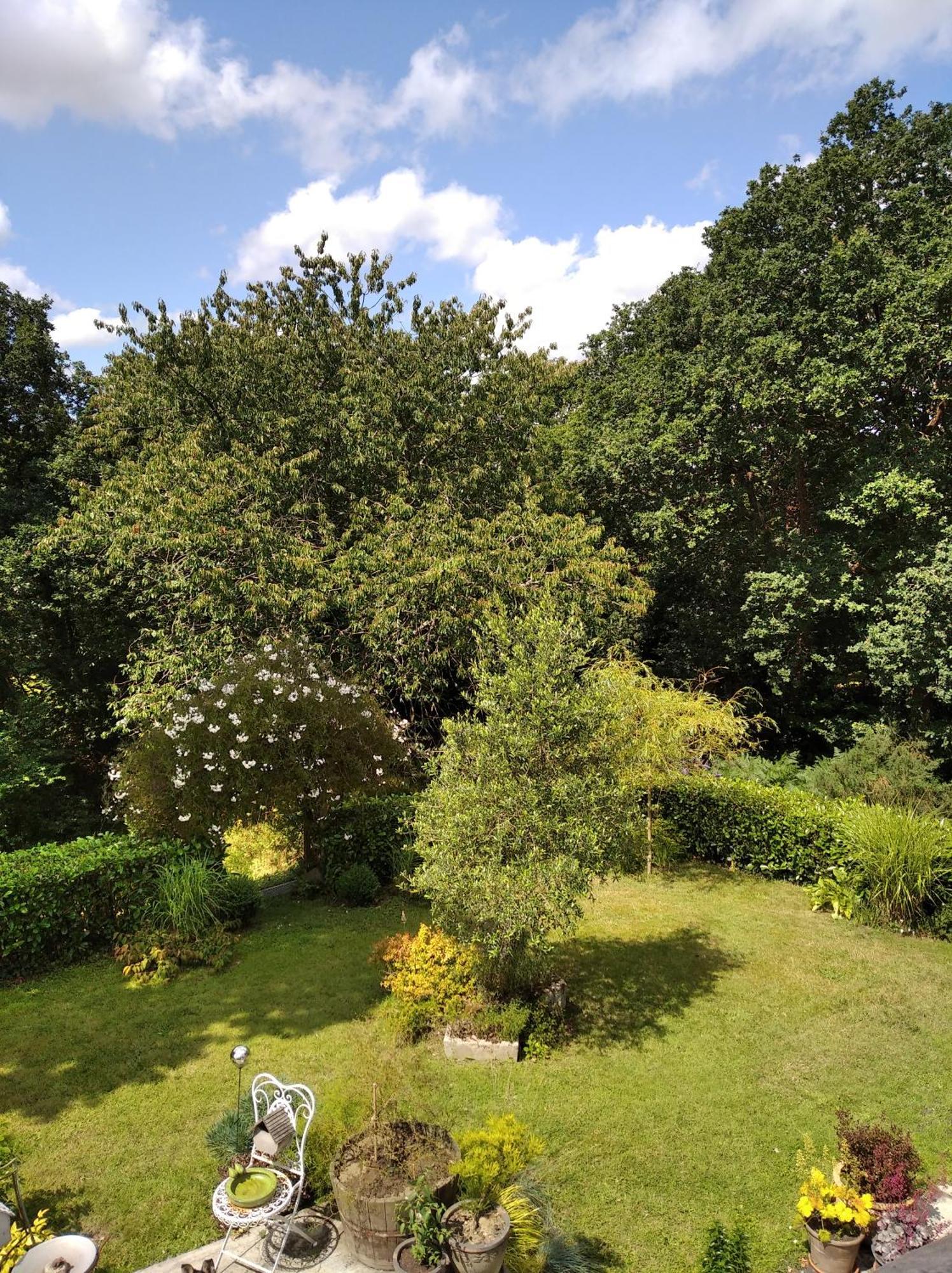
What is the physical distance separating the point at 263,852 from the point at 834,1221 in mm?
12300

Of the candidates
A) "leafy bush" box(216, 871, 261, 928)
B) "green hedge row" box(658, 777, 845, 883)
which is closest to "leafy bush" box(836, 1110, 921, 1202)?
"green hedge row" box(658, 777, 845, 883)

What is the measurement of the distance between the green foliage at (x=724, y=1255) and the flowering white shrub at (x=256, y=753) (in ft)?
25.1

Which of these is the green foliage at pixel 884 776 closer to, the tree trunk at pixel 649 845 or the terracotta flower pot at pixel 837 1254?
the tree trunk at pixel 649 845

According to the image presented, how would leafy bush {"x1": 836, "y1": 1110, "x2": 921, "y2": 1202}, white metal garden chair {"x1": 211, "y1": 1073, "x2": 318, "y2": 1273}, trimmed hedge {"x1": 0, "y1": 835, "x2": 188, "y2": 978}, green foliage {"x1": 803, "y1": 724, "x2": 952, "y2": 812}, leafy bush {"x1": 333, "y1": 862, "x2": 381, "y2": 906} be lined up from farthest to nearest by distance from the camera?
green foliage {"x1": 803, "y1": 724, "x2": 952, "y2": 812}
leafy bush {"x1": 333, "y1": 862, "x2": 381, "y2": 906}
trimmed hedge {"x1": 0, "y1": 835, "x2": 188, "y2": 978}
leafy bush {"x1": 836, "y1": 1110, "x2": 921, "y2": 1202}
white metal garden chair {"x1": 211, "y1": 1073, "x2": 318, "y2": 1273}

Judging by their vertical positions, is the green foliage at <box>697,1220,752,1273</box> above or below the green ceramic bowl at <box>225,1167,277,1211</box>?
below

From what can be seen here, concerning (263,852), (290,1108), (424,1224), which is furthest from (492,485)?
(424,1224)

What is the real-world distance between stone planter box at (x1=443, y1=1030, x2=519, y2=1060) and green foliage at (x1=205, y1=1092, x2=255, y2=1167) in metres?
2.12

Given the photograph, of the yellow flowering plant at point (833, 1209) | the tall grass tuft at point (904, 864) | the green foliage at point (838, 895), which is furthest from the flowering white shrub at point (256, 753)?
the yellow flowering plant at point (833, 1209)

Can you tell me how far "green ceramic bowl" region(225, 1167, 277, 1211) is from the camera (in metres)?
4.34

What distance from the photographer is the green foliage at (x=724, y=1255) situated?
416 cm

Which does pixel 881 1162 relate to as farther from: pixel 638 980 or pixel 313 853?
pixel 313 853

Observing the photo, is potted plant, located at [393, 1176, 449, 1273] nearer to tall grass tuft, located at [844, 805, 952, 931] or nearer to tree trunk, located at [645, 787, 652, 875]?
tall grass tuft, located at [844, 805, 952, 931]

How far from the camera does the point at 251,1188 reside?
4457mm

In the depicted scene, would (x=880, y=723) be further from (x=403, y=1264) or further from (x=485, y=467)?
(x=403, y=1264)
